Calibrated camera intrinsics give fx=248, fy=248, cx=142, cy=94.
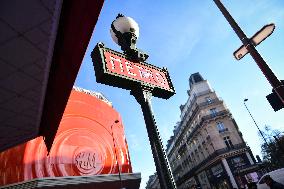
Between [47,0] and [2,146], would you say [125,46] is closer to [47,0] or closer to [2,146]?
[47,0]

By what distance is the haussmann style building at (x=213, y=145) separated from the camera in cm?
3862

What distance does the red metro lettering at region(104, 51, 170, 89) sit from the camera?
11.4ft

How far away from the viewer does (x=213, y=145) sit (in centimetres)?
4209

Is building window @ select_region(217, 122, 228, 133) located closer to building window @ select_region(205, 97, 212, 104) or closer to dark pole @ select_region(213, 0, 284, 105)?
building window @ select_region(205, 97, 212, 104)

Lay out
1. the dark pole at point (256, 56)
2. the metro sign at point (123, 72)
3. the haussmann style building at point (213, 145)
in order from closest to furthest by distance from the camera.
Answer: the metro sign at point (123, 72) < the dark pole at point (256, 56) < the haussmann style building at point (213, 145)

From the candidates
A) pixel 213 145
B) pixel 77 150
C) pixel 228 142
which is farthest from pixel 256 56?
pixel 213 145

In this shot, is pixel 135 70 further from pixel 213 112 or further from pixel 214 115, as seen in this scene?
pixel 213 112

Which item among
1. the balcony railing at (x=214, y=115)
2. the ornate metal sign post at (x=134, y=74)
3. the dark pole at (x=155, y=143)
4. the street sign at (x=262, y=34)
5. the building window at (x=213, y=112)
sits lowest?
the dark pole at (x=155, y=143)

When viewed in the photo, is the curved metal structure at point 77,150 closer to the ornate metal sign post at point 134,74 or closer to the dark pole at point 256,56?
the dark pole at point 256,56

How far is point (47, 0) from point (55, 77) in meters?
1.73

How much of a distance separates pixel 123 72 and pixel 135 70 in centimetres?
34

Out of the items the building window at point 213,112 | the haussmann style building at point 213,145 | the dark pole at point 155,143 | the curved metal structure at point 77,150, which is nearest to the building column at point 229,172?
the haussmann style building at point 213,145

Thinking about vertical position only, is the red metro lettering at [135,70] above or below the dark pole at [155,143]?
above

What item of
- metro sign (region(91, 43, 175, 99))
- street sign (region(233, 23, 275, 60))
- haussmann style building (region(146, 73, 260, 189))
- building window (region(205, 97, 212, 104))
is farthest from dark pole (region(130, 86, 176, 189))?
building window (region(205, 97, 212, 104))
